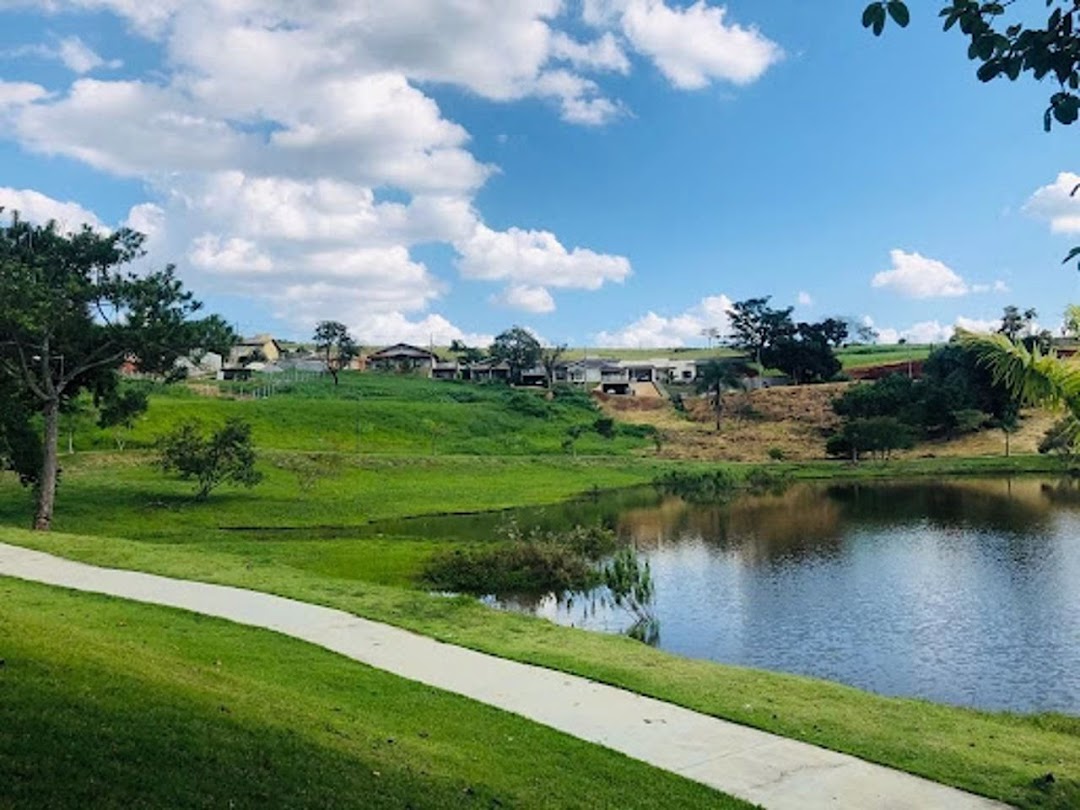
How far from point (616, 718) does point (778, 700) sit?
3456mm

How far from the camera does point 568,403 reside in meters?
124

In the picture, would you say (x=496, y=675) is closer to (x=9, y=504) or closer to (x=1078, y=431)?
(x=1078, y=431)

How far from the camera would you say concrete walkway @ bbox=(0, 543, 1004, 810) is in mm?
11562

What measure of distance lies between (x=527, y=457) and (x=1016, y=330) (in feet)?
237

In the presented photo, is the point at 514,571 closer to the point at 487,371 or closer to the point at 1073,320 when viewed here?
the point at 1073,320

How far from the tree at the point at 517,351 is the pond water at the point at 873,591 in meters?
89.8

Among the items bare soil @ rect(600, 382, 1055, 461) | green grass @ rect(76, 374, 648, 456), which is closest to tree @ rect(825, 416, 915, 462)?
bare soil @ rect(600, 382, 1055, 461)

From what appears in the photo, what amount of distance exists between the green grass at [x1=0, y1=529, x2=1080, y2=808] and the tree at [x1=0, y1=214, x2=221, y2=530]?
→ 46.7 feet

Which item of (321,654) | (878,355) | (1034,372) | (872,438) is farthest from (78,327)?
(878,355)

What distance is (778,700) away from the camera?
16.1 m

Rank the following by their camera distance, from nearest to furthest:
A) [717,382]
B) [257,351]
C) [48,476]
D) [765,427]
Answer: [48,476] < [765,427] < [717,382] < [257,351]

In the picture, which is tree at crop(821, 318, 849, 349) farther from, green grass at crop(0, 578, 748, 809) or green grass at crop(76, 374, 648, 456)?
green grass at crop(0, 578, 748, 809)

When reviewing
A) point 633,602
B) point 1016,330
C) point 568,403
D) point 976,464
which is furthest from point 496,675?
point 1016,330

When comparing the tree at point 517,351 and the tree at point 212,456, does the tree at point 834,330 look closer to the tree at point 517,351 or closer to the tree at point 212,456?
the tree at point 517,351
